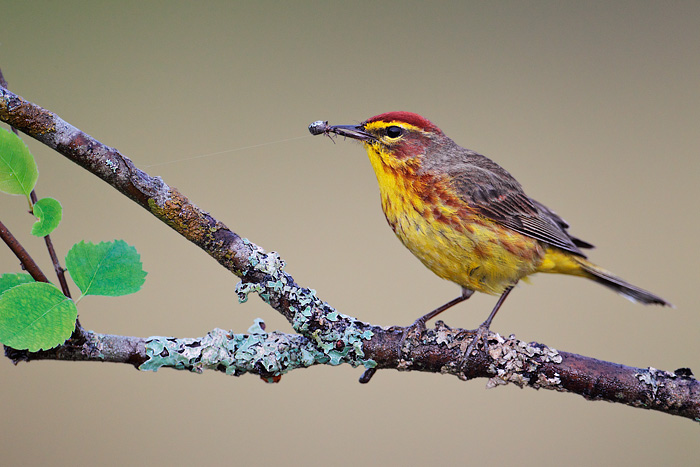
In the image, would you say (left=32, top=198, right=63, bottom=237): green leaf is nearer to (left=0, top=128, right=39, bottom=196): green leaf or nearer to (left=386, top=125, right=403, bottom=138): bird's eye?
(left=0, top=128, right=39, bottom=196): green leaf

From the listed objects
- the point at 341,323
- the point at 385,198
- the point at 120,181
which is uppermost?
the point at 385,198

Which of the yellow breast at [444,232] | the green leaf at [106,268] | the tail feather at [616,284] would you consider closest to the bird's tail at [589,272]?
the tail feather at [616,284]

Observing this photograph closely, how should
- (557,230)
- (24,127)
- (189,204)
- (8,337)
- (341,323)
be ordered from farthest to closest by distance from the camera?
(557,230), (341,323), (189,204), (24,127), (8,337)

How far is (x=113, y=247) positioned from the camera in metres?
0.90

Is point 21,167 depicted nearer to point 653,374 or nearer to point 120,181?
point 120,181

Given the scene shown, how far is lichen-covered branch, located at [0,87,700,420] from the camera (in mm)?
932

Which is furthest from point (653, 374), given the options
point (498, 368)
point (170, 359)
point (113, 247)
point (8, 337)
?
point (8, 337)

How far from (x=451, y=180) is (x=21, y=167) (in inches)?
51.4

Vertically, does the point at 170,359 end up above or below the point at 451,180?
below

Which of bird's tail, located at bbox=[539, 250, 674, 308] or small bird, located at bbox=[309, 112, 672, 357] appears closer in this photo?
small bird, located at bbox=[309, 112, 672, 357]

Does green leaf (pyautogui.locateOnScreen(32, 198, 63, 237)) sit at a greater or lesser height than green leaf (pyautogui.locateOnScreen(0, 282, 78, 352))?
greater

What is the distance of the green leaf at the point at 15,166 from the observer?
79 cm

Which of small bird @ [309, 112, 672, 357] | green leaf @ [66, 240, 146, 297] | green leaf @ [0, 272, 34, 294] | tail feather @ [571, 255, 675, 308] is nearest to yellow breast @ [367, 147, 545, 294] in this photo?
small bird @ [309, 112, 672, 357]

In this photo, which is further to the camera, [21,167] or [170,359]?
[170,359]
